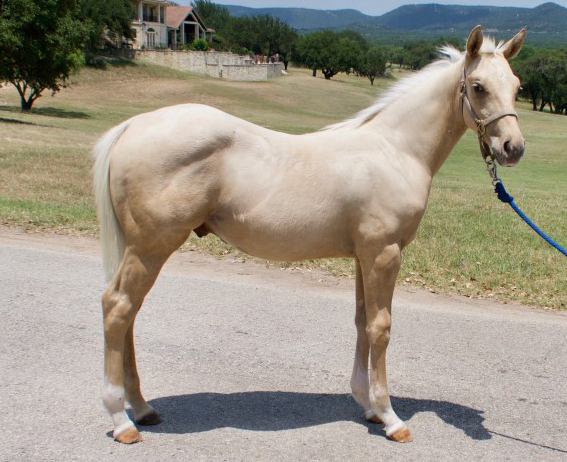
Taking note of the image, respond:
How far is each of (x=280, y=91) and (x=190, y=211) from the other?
6678 centimetres

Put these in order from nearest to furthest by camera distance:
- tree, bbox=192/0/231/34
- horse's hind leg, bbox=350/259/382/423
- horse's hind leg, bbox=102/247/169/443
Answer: horse's hind leg, bbox=102/247/169/443 < horse's hind leg, bbox=350/259/382/423 < tree, bbox=192/0/231/34

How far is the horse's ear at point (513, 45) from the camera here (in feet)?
13.5

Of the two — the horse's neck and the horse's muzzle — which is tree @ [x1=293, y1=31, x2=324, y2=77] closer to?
the horse's neck

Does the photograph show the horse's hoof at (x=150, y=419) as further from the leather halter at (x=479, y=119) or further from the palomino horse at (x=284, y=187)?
the leather halter at (x=479, y=119)

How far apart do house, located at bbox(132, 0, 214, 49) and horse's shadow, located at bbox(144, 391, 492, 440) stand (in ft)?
267

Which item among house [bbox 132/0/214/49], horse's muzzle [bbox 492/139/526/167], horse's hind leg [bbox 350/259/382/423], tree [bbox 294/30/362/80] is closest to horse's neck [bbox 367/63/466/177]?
horse's muzzle [bbox 492/139/526/167]

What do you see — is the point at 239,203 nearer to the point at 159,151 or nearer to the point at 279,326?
the point at 159,151

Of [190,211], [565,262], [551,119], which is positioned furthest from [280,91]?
[190,211]

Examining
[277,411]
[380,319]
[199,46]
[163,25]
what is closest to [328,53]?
[163,25]

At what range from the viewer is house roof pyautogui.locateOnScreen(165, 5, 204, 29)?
316 feet

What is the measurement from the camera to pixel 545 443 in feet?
14.0

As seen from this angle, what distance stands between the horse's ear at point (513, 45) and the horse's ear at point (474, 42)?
0.65 ft

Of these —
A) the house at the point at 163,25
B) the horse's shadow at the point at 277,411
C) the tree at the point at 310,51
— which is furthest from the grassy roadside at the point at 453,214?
the tree at the point at 310,51

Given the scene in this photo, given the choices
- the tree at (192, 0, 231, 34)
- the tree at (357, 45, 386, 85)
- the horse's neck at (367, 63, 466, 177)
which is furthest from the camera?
the tree at (192, 0, 231, 34)
